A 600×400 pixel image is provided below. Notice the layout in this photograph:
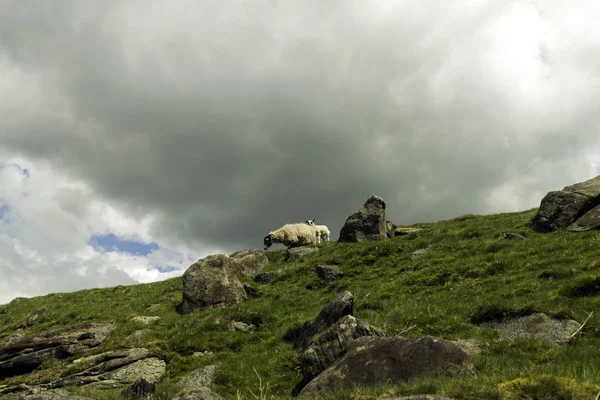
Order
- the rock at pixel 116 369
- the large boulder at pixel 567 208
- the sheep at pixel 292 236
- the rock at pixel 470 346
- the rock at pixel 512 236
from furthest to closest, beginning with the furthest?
the sheep at pixel 292 236, the large boulder at pixel 567 208, the rock at pixel 512 236, the rock at pixel 116 369, the rock at pixel 470 346

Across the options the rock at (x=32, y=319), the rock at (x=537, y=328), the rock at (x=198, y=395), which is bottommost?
the rock at (x=537, y=328)

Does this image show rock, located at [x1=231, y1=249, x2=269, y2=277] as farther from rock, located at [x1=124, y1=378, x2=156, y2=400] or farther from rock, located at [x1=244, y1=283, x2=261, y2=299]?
rock, located at [x1=124, y1=378, x2=156, y2=400]

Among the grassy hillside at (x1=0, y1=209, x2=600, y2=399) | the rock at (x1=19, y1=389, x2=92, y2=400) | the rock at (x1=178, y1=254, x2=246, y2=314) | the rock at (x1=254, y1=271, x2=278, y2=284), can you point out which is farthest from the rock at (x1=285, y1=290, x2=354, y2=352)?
the rock at (x1=254, y1=271, x2=278, y2=284)

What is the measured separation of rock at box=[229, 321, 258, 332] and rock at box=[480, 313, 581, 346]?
12.7m

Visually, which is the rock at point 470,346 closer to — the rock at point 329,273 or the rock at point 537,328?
the rock at point 537,328

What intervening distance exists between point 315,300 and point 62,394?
52.6ft

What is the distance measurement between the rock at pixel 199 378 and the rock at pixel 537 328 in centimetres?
1165

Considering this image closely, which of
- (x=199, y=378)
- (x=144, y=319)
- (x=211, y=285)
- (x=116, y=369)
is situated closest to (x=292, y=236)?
(x=211, y=285)

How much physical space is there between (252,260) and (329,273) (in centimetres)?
1143

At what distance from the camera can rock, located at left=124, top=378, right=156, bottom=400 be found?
14.8m

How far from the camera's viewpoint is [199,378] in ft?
58.3

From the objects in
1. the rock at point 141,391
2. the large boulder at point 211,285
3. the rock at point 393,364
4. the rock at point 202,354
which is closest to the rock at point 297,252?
the large boulder at point 211,285

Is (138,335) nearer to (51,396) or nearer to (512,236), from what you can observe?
(51,396)

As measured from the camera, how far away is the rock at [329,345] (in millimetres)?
13938
